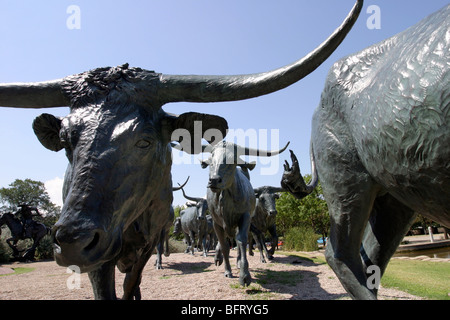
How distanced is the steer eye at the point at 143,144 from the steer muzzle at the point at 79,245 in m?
0.63

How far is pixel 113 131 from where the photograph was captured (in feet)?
6.03

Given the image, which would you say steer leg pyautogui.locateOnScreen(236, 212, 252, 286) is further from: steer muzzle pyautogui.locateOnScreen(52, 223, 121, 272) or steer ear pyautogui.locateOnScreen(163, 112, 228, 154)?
steer muzzle pyautogui.locateOnScreen(52, 223, 121, 272)

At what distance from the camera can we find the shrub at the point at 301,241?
639 inches

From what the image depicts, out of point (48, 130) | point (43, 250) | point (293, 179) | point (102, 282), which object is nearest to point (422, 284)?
point (293, 179)

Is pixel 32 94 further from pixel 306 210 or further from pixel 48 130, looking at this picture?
pixel 306 210

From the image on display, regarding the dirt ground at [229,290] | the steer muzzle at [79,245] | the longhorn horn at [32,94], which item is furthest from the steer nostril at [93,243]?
the dirt ground at [229,290]

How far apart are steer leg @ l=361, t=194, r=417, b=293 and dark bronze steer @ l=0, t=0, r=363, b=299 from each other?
1407 mm

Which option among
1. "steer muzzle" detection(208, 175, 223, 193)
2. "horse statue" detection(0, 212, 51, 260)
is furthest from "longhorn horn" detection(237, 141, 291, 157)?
"horse statue" detection(0, 212, 51, 260)

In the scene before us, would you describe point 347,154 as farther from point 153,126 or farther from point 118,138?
point 118,138

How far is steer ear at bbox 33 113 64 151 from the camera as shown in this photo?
2258 mm

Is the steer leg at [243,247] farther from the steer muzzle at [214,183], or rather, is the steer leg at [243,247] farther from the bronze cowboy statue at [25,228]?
the bronze cowboy statue at [25,228]

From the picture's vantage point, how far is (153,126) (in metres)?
2.08

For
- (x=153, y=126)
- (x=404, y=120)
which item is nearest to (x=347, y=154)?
(x=404, y=120)

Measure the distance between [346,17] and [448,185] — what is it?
40.6 inches
